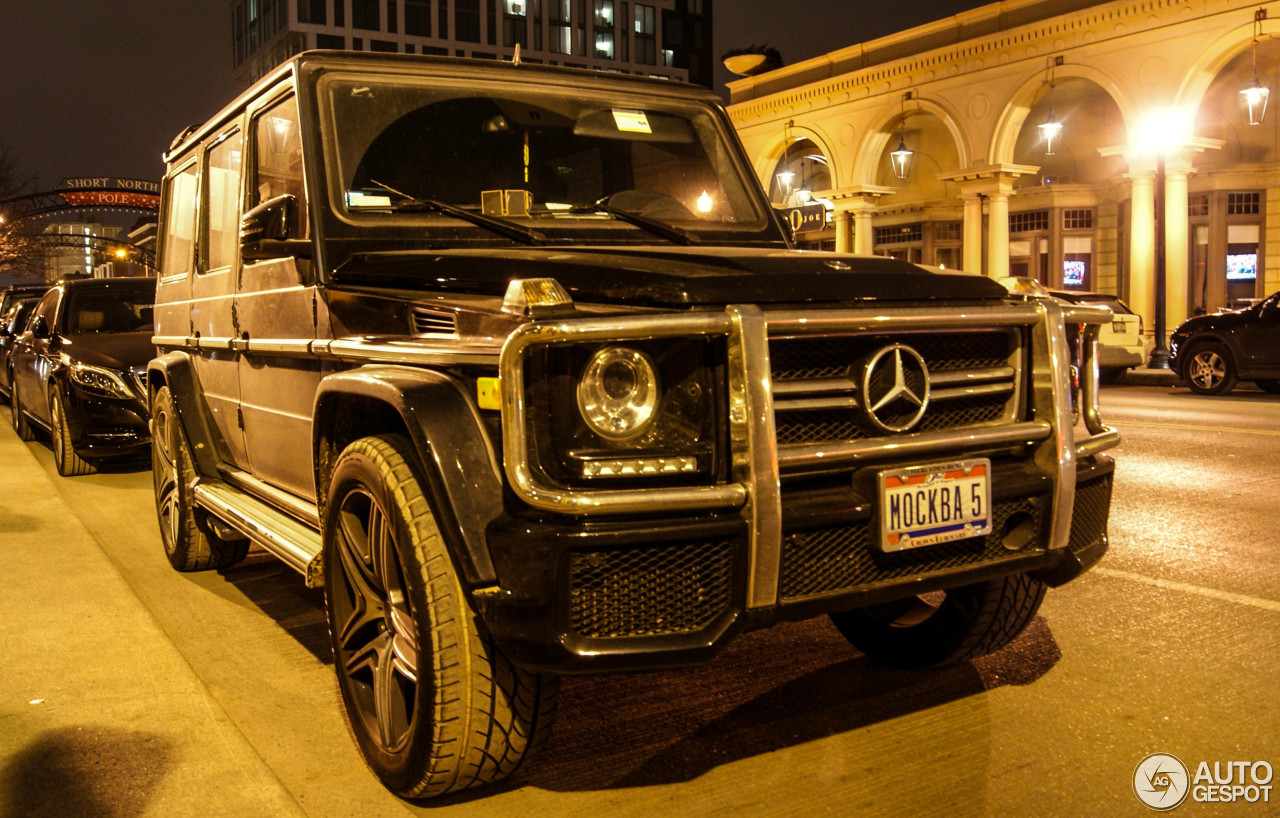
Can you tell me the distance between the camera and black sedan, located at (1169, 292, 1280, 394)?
1532 cm

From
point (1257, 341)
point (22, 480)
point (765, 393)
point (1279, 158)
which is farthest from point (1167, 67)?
point (765, 393)

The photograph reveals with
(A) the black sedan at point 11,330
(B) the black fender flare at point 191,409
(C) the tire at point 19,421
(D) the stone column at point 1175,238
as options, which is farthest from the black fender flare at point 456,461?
(D) the stone column at point 1175,238

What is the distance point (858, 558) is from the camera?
283cm

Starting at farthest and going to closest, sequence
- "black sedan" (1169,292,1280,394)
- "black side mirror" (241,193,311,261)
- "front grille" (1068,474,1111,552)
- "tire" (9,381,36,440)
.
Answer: "black sedan" (1169,292,1280,394)
"tire" (9,381,36,440)
"black side mirror" (241,193,311,261)
"front grille" (1068,474,1111,552)

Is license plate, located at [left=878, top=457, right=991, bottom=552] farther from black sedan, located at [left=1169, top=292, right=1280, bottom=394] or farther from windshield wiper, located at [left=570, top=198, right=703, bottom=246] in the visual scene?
black sedan, located at [left=1169, top=292, right=1280, bottom=394]

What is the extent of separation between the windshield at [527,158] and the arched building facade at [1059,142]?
1842cm

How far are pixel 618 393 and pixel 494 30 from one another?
86.9 meters

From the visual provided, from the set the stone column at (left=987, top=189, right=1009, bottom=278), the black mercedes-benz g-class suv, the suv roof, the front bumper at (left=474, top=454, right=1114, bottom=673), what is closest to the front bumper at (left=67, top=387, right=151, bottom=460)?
the suv roof

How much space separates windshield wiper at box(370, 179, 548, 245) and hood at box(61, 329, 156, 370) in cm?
705

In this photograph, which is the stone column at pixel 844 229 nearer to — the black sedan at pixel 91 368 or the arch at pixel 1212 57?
the arch at pixel 1212 57

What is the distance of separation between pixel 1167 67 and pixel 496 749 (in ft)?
71.4

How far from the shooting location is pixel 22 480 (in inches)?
380

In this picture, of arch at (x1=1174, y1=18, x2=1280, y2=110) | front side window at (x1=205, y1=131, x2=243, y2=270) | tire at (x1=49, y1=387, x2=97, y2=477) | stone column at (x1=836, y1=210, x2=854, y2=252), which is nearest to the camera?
front side window at (x1=205, y1=131, x2=243, y2=270)

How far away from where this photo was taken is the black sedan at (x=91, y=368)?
970 centimetres
